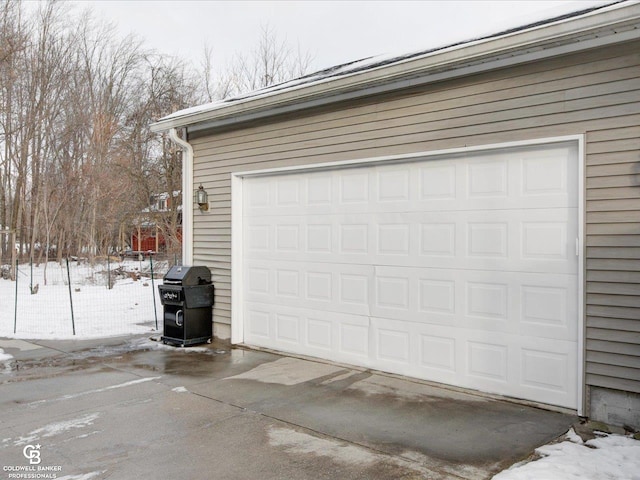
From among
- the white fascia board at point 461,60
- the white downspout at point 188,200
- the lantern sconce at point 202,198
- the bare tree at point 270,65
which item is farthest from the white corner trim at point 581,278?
the bare tree at point 270,65

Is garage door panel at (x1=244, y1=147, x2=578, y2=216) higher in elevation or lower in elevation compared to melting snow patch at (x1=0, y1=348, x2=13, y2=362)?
higher

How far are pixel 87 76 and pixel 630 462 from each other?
1058 inches

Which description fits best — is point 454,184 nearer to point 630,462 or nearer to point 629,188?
point 629,188

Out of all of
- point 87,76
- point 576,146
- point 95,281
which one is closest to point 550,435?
point 576,146

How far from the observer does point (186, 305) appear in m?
6.94

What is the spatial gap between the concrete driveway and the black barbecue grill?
1041 millimetres

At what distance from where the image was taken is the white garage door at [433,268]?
4.40 meters

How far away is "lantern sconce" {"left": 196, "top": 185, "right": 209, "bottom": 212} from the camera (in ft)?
24.3

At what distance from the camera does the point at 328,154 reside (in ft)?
19.7

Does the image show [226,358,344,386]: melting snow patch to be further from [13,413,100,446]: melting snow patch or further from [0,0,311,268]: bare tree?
[0,0,311,268]: bare tree

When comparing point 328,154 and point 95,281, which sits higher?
point 328,154

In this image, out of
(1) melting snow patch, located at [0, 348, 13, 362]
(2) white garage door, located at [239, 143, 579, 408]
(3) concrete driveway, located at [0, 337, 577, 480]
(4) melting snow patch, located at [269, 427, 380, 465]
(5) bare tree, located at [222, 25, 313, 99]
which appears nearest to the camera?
(3) concrete driveway, located at [0, 337, 577, 480]

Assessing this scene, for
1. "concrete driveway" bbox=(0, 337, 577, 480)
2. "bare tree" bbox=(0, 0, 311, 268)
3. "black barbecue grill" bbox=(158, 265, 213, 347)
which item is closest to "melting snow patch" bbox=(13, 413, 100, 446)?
"concrete driveway" bbox=(0, 337, 577, 480)

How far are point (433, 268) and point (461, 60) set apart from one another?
1.96 metres
